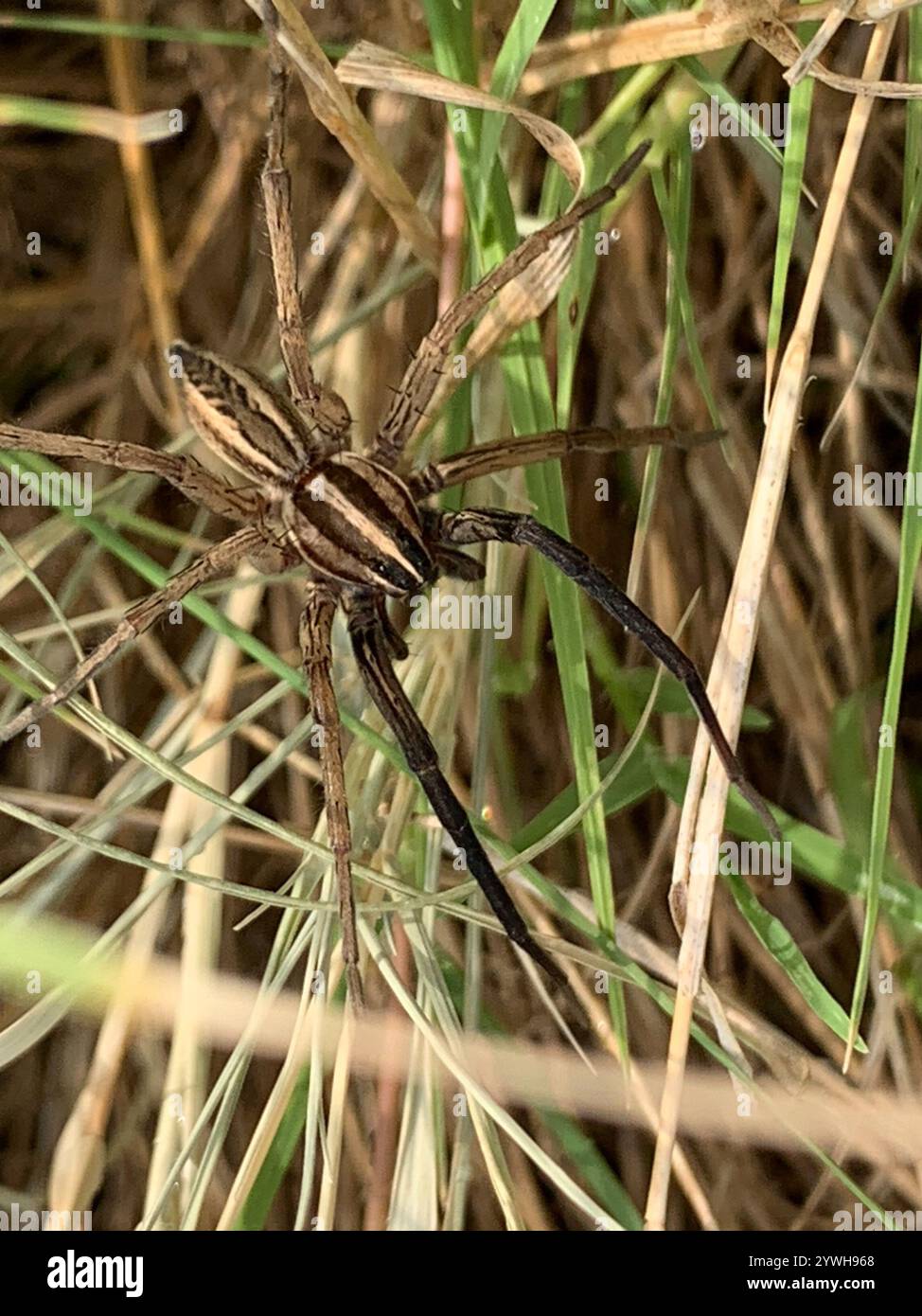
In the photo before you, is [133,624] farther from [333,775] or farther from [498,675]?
[498,675]

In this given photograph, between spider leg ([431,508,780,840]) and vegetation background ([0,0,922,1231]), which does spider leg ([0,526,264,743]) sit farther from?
spider leg ([431,508,780,840])

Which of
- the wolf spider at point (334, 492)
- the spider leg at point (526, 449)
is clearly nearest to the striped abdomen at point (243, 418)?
the wolf spider at point (334, 492)

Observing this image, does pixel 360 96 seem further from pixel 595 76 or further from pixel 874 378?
pixel 874 378

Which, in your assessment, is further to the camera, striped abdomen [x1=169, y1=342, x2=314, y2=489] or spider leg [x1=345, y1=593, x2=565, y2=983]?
striped abdomen [x1=169, y1=342, x2=314, y2=489]

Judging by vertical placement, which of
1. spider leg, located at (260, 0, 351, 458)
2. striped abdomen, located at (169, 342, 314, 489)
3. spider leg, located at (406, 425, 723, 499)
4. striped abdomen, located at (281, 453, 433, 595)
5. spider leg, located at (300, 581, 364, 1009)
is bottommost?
spider leg, located at (300, 581, 364, 1009)

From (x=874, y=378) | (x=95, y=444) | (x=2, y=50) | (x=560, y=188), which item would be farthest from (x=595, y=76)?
(x=2, y=50)

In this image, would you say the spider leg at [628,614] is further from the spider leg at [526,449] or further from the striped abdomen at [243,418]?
the striped abdomen at [243,418]

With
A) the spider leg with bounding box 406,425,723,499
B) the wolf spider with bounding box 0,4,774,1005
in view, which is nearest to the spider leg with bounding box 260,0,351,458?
the wolf spider with bounding box 0,4,774,1005

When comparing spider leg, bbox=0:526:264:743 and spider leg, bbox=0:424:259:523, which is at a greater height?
spider leg, bbox=0:424:259:523

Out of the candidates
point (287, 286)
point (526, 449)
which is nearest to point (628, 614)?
point (526, 449)
